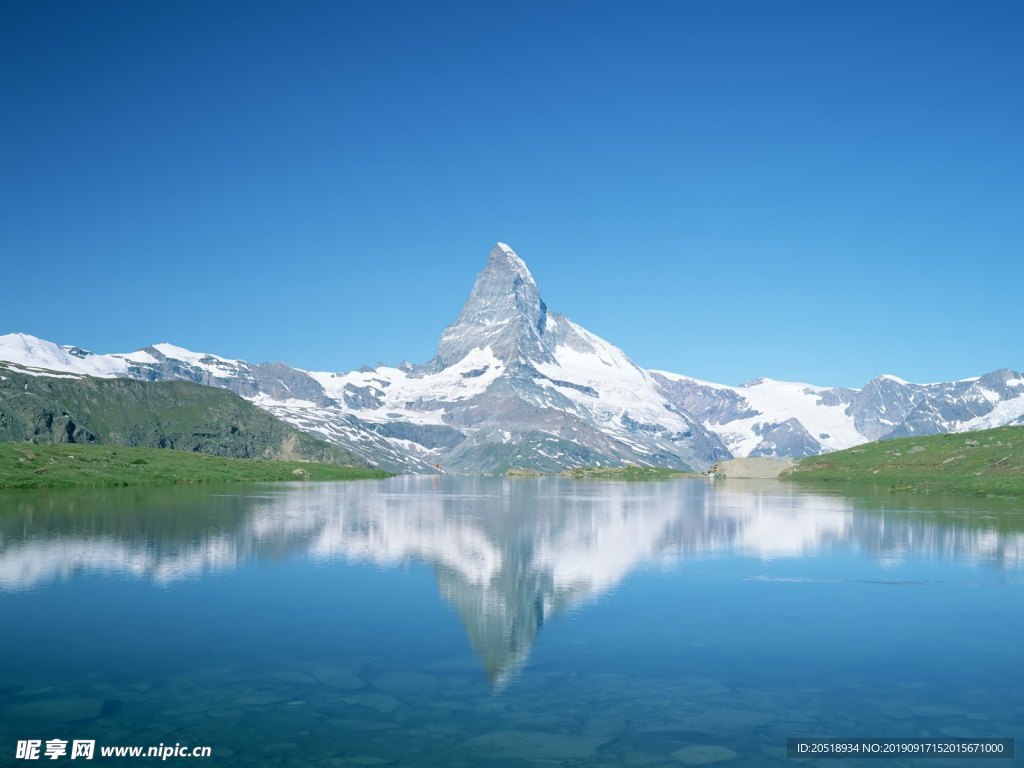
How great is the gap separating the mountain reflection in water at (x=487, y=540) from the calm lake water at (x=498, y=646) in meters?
0.49

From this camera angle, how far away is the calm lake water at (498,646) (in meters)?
26.3

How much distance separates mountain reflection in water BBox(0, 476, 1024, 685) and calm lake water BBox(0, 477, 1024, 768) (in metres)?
0.49

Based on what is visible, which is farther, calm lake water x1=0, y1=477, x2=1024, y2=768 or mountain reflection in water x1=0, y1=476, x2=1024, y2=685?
mountain reflection in water x1=0, y1=476, x2=1024, y2=685

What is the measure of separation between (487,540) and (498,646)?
4279 centimetres

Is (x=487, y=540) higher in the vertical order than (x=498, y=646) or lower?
higher

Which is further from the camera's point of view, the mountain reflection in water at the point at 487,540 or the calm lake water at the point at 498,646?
the mountain reflection in water at the point at 487,540

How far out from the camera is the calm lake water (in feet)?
86.2

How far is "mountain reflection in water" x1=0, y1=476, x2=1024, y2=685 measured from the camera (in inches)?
2029

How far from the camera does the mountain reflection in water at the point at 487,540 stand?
2029 inches

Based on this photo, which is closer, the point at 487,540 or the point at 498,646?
the point at 498,646

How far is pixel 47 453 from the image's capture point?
181 m

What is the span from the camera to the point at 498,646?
37594mm

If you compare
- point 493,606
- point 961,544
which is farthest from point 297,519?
point 961,544

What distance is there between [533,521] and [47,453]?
4790 inches
